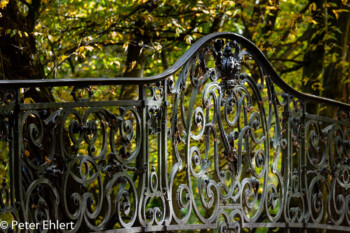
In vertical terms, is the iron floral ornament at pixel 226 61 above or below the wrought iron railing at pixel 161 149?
above

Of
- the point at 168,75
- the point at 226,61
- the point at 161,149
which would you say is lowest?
the point at 161,149

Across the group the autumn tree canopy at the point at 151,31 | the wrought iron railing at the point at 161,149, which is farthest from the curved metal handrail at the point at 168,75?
the autumn tree canopy at the point at 151,31

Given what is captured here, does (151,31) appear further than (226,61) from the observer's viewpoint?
Yes

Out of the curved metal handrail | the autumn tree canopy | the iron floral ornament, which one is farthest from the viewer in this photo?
the autumn tree canopy

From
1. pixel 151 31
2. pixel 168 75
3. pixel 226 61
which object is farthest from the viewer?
pixel 151 31

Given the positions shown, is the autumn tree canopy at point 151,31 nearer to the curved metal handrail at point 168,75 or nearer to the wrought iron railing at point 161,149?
the wrought iron railing at point 161,149

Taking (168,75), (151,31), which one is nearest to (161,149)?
(168,75)

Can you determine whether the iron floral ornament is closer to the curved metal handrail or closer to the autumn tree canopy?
the curved metal handrail

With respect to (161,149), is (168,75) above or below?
above

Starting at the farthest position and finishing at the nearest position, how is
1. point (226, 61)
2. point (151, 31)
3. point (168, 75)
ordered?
1. point (151, 31)
2. point (226, 61)
3. point (168, 75)

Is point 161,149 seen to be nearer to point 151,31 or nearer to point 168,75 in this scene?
point 168,75

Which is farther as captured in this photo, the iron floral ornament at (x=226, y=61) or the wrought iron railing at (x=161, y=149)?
the iron floral ornament at (x=226, y=61)

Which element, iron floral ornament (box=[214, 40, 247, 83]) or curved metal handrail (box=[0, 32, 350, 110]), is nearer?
curved metal handrail (box=[0, 32, 350, 110])

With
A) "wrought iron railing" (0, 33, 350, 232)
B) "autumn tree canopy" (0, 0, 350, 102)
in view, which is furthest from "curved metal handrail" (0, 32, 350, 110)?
"autumn tree canopy" (0, 0, 350, 102)
